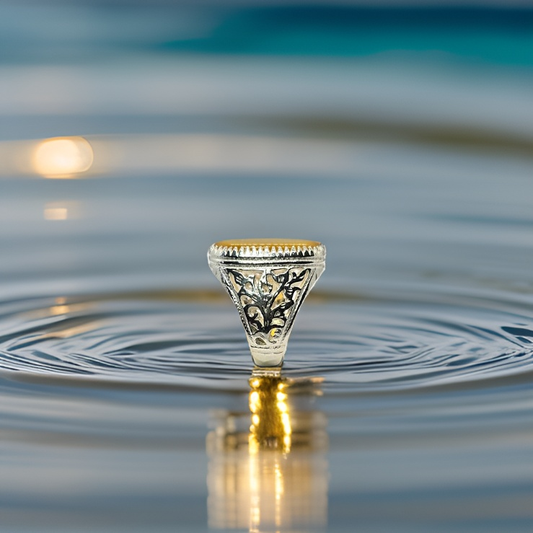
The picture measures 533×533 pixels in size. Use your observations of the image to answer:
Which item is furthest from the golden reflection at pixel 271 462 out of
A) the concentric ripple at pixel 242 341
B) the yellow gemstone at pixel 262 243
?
the yellow gemstone at pixel 262 243

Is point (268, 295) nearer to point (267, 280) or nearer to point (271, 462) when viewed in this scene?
point (267, 280)

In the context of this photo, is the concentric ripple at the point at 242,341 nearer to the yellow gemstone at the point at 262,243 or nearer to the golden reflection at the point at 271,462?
the golden reflection at the point at 271,462

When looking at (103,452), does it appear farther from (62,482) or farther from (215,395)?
(215,395)

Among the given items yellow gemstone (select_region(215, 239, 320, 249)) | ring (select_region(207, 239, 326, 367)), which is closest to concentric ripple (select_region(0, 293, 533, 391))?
ring (select_region(207, 239, 326, 367))

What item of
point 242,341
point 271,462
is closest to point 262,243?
point 242,341

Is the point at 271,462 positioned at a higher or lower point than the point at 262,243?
lower
